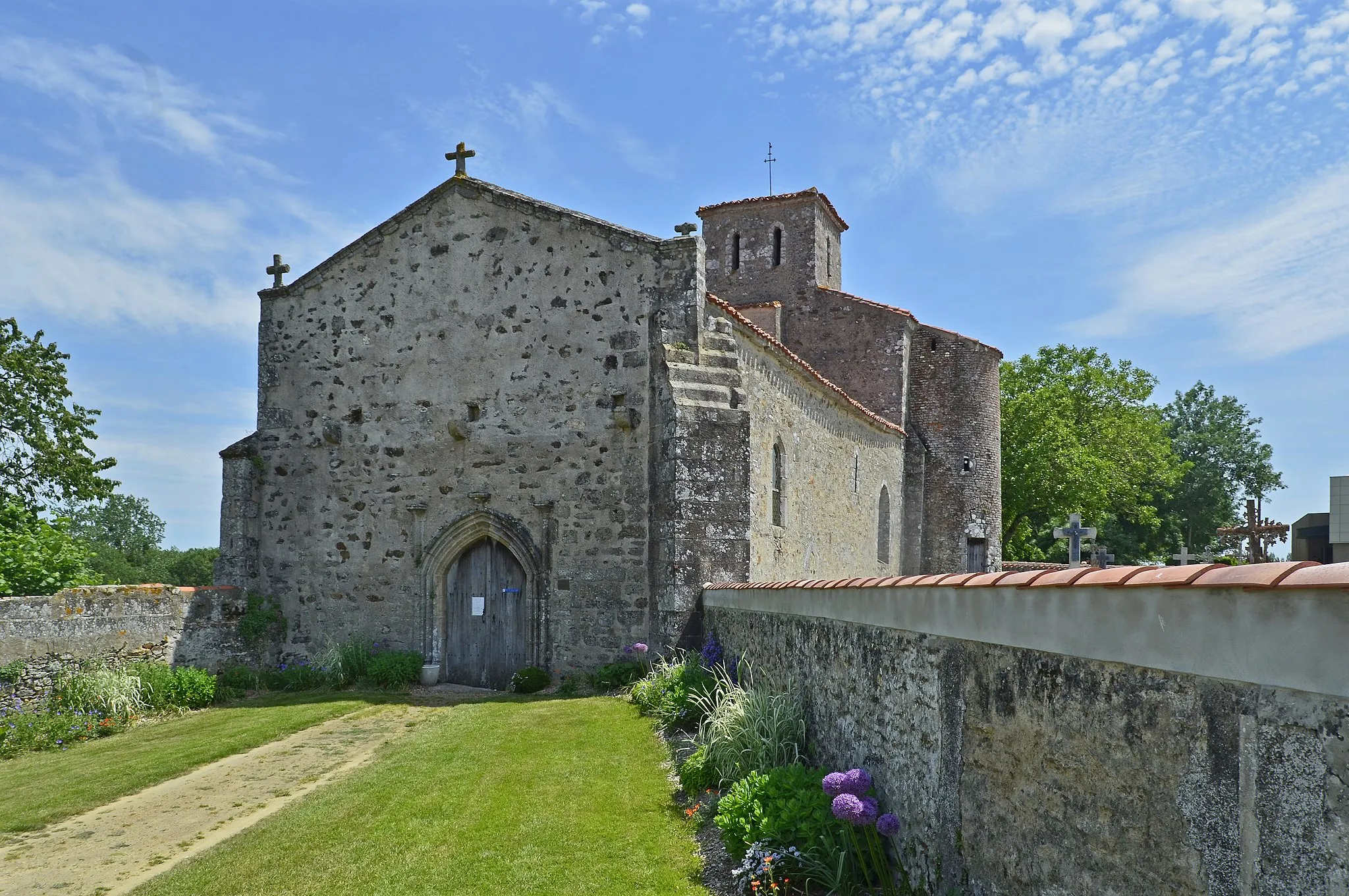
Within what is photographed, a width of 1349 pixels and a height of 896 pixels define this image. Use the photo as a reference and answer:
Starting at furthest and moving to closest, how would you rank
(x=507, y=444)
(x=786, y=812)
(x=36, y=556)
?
(x=36, y=556), (x=507, y=444), (x=786, y=812)

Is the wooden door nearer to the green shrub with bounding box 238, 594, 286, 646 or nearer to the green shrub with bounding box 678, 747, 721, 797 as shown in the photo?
the green shrub with bounding box 238, 594, 286, 646

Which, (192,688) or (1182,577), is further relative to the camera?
(192,688)

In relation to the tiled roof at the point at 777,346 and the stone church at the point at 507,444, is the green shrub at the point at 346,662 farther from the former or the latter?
the tiled roof at the point at 777,346

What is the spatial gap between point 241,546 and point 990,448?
19.0 metres

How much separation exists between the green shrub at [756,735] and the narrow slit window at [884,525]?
1596 cm

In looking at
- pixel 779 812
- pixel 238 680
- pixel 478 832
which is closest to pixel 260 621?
pixel 238 680

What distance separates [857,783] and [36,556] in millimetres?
14889

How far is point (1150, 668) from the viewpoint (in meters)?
3.24

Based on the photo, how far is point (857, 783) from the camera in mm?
5527

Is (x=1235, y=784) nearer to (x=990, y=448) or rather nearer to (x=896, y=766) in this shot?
(x=896, y=766)

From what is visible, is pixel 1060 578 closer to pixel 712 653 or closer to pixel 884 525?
pixel 712 653

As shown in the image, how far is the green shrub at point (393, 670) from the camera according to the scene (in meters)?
14.0

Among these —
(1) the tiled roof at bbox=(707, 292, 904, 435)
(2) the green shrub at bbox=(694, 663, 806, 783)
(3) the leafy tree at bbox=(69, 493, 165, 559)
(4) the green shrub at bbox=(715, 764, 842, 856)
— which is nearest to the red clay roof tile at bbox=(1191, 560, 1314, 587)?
(4) the green shrub at bbox=(715, 764, 842, 856)

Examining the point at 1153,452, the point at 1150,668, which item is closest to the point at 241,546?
the point at 1150,668
